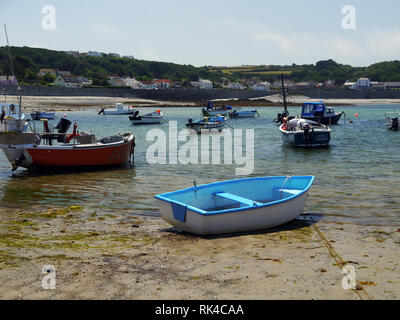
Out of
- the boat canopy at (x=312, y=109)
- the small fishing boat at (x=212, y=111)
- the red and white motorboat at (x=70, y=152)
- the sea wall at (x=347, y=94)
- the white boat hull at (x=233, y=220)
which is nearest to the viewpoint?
Result: the white boat hull at (x=233, y=220)

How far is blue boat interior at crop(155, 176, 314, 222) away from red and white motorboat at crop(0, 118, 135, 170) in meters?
10.1

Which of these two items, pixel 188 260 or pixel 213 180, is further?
pixel 213 180

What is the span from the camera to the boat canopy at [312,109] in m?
49.3

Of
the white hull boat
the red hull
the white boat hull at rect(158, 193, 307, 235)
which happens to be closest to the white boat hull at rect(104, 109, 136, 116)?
the white hull boat

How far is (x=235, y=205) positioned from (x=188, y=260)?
360 cm

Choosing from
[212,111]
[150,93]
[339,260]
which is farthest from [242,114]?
[150,93]

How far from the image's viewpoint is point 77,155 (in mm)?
19734

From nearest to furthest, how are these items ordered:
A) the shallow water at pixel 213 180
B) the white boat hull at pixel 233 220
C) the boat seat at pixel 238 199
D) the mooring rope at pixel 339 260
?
the mooring rope at pixel 339 260 → the white boat hull at pixel 233 220 → the boat seat at pixel 238 199 → the shallow water at pixel 213 180

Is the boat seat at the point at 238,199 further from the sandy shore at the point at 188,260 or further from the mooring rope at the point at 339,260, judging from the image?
the mooring rope at the point at 339,260

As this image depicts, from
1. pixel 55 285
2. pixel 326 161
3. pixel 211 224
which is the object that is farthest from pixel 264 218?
pixel 326 161

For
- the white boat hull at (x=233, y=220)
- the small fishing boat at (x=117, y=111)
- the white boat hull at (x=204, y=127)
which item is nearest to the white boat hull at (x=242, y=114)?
the small fishing boat at (x=117, y=111)

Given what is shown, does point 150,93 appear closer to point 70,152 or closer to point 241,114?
point 241,114

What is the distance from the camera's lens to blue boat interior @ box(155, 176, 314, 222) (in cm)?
1078

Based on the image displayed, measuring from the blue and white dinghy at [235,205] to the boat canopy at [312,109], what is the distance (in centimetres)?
3855
